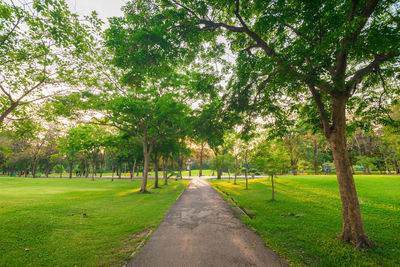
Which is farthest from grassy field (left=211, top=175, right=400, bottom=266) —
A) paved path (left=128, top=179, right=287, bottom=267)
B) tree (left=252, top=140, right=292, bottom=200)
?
tree (left=252, top=140, right=292, bottom=200)

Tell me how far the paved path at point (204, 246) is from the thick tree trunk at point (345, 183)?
303 cm

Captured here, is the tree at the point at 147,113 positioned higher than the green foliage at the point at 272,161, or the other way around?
the tree at the point at 147,113

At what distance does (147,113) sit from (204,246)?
12.6m

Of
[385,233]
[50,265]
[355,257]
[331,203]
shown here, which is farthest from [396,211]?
[50,265]

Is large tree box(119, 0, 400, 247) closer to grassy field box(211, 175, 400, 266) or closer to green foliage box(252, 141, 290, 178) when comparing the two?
grassy field box(211, 175, 400, 266)

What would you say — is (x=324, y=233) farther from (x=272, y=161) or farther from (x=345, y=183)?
(x=272, y=161)

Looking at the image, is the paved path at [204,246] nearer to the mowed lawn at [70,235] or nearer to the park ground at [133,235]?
the park ground at [133,235]

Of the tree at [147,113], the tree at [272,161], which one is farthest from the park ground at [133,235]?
the tree at [147,113]

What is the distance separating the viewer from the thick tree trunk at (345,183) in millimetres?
→ 5480

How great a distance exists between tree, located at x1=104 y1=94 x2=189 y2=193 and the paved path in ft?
24.4

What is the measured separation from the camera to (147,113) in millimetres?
15398

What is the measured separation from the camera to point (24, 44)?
810cm

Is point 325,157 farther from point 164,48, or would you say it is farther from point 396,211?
point 164,48

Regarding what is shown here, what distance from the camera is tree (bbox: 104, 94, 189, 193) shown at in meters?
13.9
